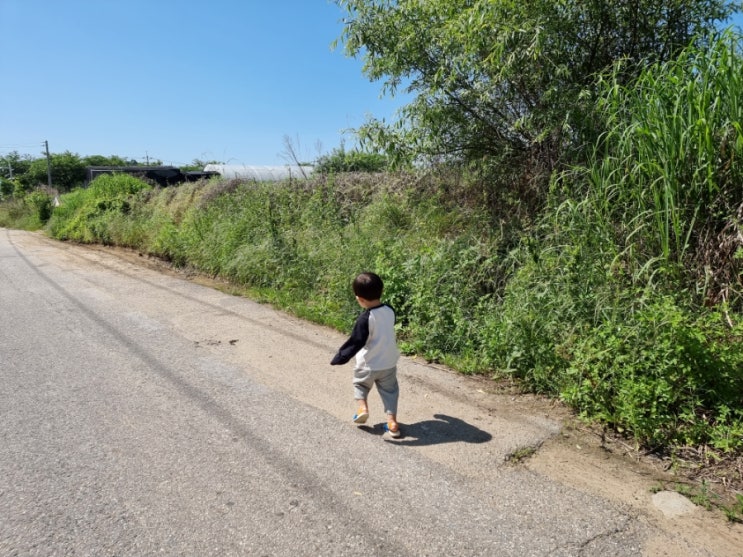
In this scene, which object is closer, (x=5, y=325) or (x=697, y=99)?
(x=697, y=99)

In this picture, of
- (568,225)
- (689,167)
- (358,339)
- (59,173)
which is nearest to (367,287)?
(358,339)

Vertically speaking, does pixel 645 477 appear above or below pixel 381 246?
below

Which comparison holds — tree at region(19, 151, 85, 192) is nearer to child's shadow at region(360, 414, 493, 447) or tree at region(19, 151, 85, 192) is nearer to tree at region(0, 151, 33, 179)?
tree at region(0, 151, 33, 179)

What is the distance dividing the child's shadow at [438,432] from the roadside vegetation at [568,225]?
29.5 inches

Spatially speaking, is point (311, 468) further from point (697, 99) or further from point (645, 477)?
point (697, 99)

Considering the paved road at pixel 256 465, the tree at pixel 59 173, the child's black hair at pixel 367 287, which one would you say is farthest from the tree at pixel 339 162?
the tree at pixel 59 173

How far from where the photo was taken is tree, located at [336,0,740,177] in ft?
17.4

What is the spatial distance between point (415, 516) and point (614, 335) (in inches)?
77.8

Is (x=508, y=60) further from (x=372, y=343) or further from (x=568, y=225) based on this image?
(x=372, y=343)

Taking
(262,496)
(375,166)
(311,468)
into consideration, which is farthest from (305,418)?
(375,166)

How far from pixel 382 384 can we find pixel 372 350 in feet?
0.92

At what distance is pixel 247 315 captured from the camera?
7.28 m

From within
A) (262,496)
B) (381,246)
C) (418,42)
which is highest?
(418,42)

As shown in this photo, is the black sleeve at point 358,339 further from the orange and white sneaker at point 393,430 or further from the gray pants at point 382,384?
the orange and white sneaker at point 393,430
